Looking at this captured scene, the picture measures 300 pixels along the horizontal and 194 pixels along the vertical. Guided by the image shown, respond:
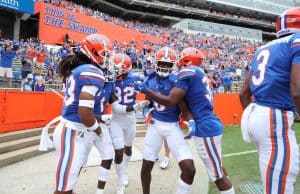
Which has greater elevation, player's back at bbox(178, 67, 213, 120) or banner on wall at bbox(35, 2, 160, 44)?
banner on wall at bbox(35, 2, 160, 44)

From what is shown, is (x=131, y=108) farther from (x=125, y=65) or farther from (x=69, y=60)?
(x=69, y=60)

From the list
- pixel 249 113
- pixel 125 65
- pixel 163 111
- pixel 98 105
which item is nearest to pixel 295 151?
pixel 249 113

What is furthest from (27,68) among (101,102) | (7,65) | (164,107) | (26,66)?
(164,107)

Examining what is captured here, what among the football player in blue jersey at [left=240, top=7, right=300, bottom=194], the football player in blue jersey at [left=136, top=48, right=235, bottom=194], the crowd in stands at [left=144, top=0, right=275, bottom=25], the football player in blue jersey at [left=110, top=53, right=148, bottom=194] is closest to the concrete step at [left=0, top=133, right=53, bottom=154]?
the football player in blue jersey at [left=110, top=53, right=148, bottom=194]

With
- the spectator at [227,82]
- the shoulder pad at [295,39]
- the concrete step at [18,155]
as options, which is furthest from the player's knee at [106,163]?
the spectator at [227,82]

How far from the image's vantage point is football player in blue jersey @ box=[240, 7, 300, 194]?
9.25 feet

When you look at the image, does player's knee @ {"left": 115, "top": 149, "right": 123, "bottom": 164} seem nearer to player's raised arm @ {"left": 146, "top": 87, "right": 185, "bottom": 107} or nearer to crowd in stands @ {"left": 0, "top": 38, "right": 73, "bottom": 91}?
player's raised arm @ {"left": 146, "top": 87, "right": 185, "bottom": 107}

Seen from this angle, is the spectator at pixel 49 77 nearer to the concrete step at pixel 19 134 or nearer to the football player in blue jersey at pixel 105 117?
the concrete step at pixel 19 134

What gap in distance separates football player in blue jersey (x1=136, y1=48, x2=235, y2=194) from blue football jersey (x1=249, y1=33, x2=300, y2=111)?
123cm

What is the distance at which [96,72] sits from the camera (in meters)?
3.40

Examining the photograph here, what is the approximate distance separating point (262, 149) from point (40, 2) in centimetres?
2104

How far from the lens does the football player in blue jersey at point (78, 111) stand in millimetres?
3350

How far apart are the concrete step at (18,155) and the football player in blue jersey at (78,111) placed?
3.92 m

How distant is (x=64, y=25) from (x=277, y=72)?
21500 mm
